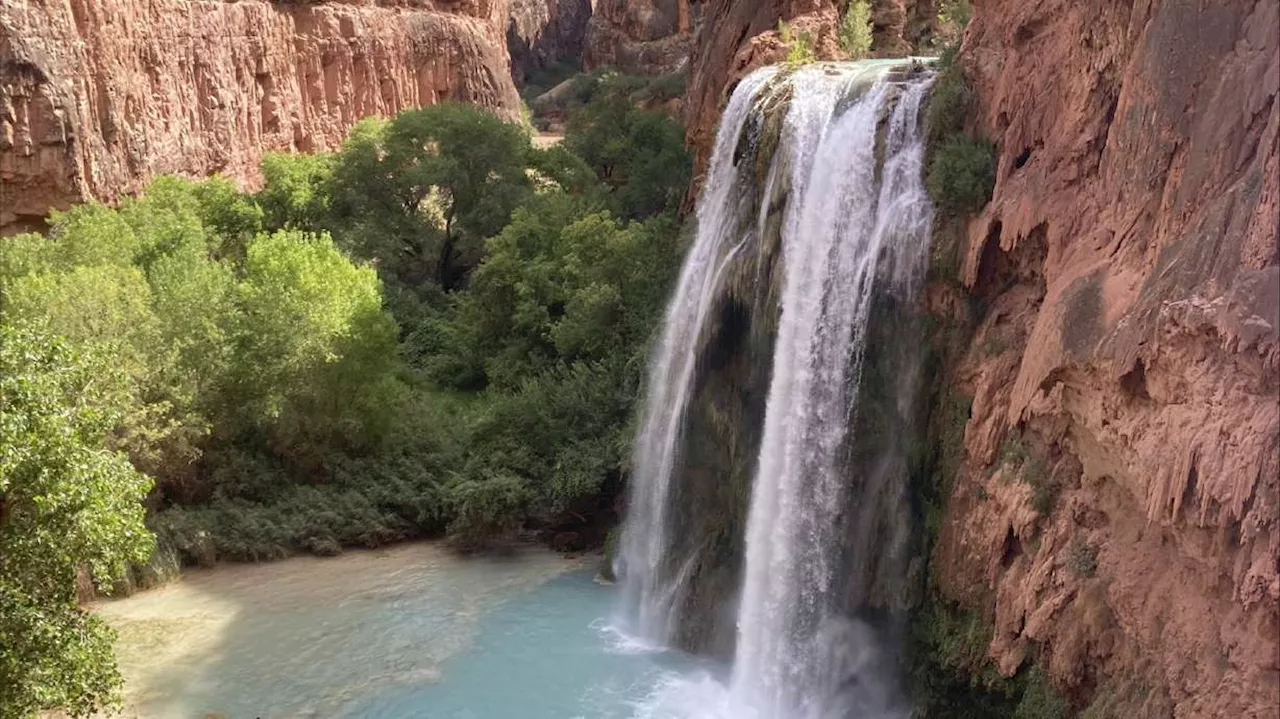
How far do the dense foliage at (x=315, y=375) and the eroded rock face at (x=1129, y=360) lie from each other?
31.0 feet

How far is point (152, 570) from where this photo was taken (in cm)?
1822

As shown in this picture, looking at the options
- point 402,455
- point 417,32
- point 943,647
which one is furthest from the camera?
point 417,32

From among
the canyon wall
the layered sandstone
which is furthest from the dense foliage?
the layered sandstone

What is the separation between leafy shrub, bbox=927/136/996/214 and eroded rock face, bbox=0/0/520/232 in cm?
2174

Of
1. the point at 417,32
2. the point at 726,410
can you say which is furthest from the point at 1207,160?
the point at 417,32

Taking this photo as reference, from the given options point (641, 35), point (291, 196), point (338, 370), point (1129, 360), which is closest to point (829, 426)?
point (1129, 360)

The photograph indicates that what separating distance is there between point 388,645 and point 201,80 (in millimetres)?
22266

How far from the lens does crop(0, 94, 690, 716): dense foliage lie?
18250 millimetres

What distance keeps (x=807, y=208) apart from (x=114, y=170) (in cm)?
2085

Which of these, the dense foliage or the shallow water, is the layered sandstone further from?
the shallow water

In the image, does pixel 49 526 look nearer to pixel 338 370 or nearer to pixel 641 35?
pixel 338 370

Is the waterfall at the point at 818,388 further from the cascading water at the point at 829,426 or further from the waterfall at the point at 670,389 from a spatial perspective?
the waterfall at the point at 670,389

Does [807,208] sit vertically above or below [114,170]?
below

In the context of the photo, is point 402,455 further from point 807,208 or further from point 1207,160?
point 1207,160
